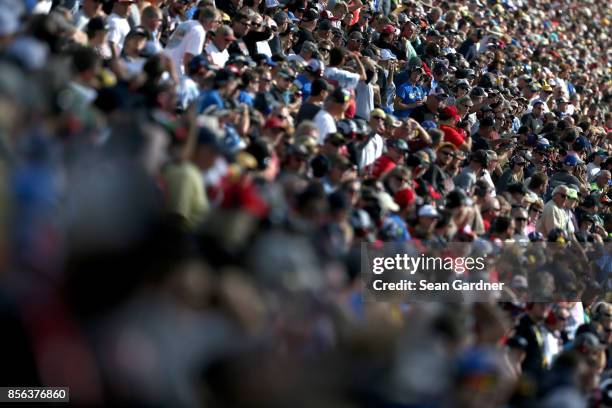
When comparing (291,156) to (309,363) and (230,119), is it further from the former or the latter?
(309,363)

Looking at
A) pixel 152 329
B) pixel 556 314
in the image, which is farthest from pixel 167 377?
pixel 556 314

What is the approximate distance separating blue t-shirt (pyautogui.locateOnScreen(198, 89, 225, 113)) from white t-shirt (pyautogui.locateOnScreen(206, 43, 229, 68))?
4.91 ft

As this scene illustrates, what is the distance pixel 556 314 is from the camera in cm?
1086

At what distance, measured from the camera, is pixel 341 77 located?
12953 millimetres

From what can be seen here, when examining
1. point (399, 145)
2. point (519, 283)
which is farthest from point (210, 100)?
point (519, 283)

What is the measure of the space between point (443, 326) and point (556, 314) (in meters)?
3.96

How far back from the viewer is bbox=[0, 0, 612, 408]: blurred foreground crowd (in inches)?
218

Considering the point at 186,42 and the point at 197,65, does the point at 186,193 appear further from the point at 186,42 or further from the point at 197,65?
the point at 186,42

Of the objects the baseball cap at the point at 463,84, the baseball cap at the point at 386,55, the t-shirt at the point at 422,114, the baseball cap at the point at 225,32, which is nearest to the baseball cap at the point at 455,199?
the baseball cap at the point at 225,32

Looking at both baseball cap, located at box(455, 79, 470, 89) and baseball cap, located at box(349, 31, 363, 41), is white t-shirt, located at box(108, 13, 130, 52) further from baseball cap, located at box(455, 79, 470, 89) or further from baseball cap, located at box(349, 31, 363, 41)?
baseball cap, located at box(455, 79, 470, 89)

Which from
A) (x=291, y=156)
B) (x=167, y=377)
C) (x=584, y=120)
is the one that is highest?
(x=167, y=377)

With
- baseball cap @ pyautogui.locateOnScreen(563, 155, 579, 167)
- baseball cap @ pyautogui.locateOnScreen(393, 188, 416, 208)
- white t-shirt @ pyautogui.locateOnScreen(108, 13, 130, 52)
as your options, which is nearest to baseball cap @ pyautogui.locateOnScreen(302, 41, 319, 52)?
white t-shirt @ pyautogui.locateOnScreen(108, 13, 130, 52)

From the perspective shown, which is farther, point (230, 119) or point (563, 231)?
point (563, 231)

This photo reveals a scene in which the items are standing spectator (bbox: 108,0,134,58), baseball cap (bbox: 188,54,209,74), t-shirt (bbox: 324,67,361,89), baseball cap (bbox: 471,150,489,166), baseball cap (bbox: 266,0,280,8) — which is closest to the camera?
baseball cap (bbox: 188,54,209,74)
